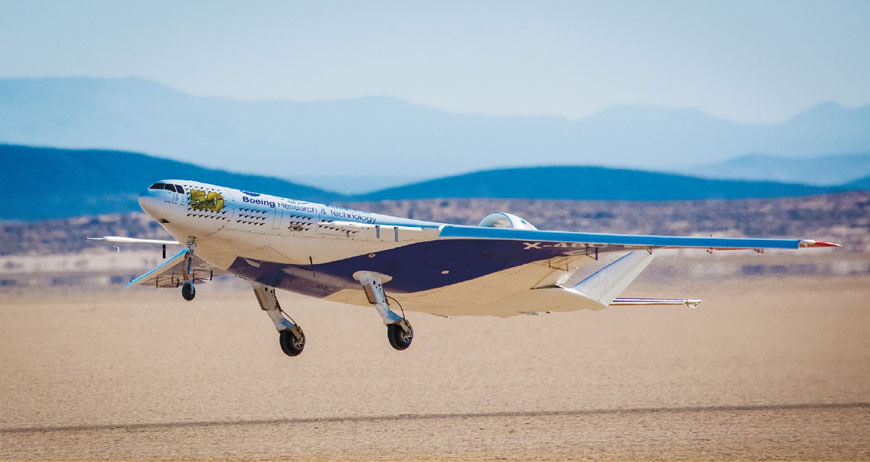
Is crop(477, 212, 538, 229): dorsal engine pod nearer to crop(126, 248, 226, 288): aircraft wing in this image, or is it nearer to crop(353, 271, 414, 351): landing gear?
crop(353, 271, 414, 351): landing gear

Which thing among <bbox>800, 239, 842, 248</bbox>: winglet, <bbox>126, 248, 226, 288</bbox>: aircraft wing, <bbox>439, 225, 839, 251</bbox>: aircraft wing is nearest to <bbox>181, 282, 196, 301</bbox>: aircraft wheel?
<bbox>126, 248, 226, 288</bbox>: aircraft wing

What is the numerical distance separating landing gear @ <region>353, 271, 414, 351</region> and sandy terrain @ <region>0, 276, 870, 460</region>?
17.9 m

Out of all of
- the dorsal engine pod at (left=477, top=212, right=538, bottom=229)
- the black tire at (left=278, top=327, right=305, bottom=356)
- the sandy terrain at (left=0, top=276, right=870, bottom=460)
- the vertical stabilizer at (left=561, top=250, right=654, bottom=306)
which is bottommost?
the sandy terrain at (left=0, top=276, right=870, bottom=460)

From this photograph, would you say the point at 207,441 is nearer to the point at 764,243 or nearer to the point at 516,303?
the point at 516,303

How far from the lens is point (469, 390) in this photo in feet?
207

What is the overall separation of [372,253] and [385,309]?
1.89 m

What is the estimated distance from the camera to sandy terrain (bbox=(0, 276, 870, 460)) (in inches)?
1933

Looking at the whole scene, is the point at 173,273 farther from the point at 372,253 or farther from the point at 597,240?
the point at 597,240

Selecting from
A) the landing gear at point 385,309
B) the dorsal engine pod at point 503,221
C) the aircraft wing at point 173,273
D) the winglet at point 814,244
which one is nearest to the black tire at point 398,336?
the landing gear at point 385,309

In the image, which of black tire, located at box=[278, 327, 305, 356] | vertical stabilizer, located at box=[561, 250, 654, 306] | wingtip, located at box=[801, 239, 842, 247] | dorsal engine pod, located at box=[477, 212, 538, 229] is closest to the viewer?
wingtip, located at box=[801, 239, 842, 247]

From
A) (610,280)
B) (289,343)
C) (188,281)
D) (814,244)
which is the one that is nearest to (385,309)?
(289,343)

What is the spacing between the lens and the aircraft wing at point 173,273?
32.4 m

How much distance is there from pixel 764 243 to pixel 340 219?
11.6 meters

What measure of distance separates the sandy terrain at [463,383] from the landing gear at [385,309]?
17854 millimetres
